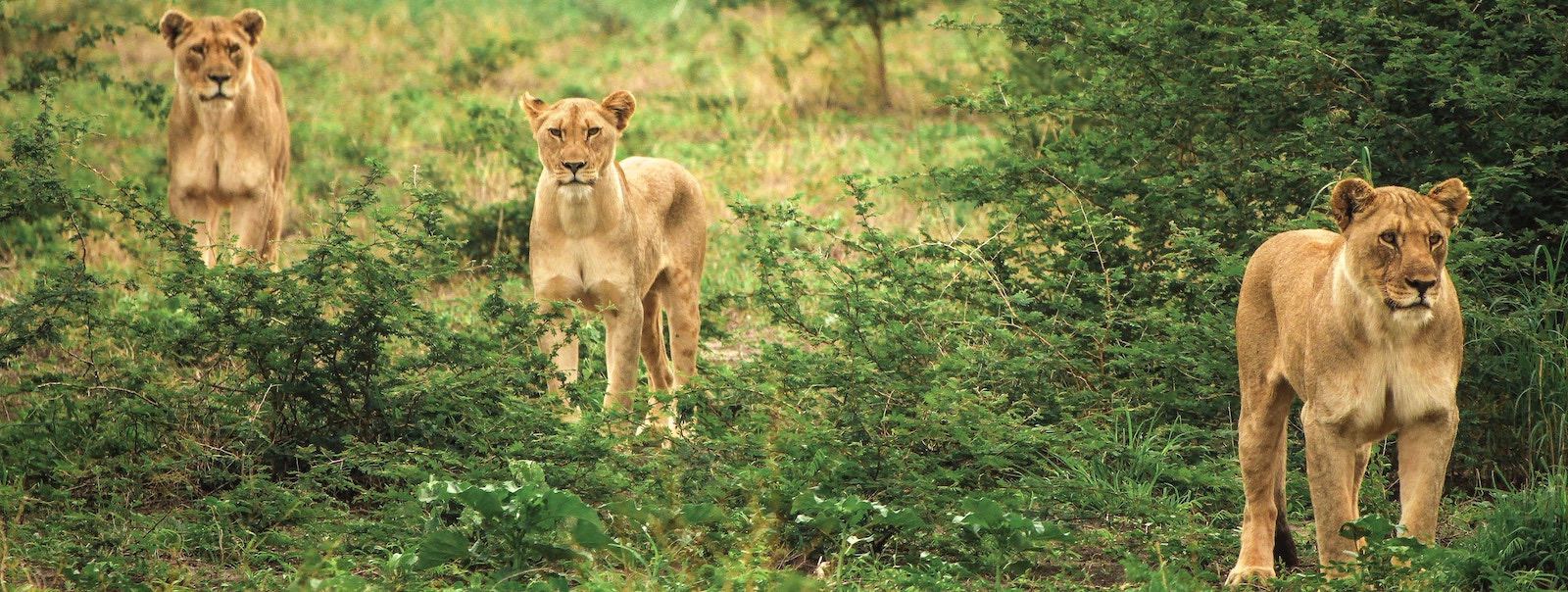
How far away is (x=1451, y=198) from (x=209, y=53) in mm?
6594

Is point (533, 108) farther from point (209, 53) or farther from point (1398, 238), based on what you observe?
point (1398, 238)

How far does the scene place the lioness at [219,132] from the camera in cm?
936

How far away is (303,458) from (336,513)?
0.78 meters

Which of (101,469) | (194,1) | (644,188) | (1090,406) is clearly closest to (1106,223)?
(1090,406)

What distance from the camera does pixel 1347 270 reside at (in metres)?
4.95

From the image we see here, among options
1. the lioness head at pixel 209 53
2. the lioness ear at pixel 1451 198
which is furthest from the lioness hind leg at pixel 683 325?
the lioness ear at pixel 1451 198

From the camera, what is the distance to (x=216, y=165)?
9.50 meters

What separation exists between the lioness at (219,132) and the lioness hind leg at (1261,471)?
18.8 feet

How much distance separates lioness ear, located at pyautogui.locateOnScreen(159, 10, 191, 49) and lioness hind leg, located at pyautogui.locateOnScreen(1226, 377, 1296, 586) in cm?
609

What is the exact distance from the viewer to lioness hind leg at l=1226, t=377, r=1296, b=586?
5406 millimetres

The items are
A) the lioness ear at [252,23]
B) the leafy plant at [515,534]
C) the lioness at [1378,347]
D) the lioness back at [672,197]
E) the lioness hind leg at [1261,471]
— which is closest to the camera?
the lioness at [1378,347]

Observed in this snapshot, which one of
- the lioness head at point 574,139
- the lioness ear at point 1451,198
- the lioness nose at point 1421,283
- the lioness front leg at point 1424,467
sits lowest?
the lioness front leg at point 1424,467

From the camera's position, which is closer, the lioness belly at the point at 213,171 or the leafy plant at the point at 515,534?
the leafy plant at the point at 515,534

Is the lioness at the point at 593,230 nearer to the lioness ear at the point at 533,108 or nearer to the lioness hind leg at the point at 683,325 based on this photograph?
the lioness ear at the point at 533,108
